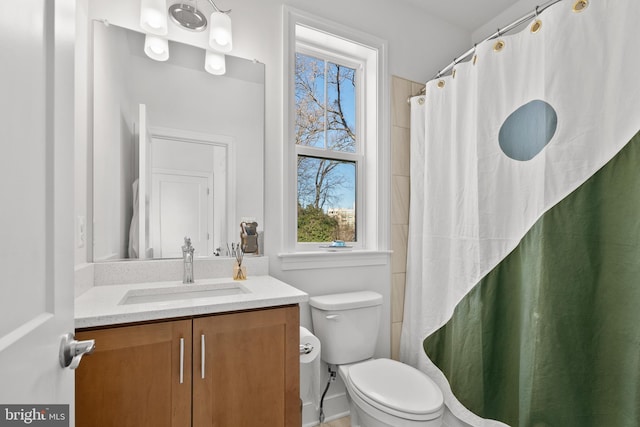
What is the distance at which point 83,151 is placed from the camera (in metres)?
1.24

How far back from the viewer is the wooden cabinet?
895mm

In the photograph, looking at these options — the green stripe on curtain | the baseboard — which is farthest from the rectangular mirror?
the green stripe on curtain

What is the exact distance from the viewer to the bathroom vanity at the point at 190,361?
35.2 inches

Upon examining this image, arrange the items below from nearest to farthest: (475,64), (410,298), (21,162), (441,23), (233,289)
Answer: (21,162)
(233,289)
(475,64)
(410,298)
(441,23)

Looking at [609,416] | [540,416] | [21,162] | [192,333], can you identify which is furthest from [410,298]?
[21,162]

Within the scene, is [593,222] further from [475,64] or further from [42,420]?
[42,420]

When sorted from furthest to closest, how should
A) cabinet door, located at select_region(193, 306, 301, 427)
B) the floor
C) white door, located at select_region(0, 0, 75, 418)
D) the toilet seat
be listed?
the floor → the toilet seat → cabinet door, located at select_region(193, 306, 301, 427) → white door, located at select_region(0, 0, 75, 418)

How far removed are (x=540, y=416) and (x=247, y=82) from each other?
2.03 metres

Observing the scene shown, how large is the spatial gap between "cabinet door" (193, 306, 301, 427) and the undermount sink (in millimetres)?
238

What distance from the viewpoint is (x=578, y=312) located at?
3.93 feet

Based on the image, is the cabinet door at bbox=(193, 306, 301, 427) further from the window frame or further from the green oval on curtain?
the green oval on curtain

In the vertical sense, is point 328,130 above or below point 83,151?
above

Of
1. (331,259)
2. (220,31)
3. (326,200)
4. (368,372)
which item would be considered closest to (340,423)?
(368,372)

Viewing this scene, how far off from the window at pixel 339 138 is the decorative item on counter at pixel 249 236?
0.85 ft
